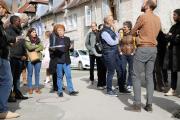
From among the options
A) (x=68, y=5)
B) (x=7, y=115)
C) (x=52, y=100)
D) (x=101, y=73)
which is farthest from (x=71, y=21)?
(x=7, y=115)

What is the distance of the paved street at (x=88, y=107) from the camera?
8.15m

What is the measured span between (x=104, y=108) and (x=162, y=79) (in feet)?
10.1

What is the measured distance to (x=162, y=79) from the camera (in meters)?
11.6

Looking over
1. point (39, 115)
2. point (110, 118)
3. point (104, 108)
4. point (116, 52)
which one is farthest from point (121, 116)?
point (116, 52)

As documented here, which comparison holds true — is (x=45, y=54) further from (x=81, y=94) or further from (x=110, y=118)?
(x=110, y=118)

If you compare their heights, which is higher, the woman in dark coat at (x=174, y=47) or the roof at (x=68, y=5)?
the roof at (x=68, y=5)

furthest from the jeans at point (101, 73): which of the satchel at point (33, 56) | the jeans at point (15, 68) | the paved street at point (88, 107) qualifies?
the jeans at point (15, 68)

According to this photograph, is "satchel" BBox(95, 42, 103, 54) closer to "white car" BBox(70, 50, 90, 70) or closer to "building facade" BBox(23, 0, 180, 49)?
"white car" BBox(70, 50, 90, 70)

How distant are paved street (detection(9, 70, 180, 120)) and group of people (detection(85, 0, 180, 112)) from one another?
1.17ft

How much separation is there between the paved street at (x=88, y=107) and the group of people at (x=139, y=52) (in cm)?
36

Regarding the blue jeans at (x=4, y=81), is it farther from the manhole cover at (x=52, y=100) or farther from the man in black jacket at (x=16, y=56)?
the manhole cover at (x=52, y=100)

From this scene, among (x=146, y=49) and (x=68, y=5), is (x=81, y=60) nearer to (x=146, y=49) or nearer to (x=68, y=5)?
(x=68, y=5)

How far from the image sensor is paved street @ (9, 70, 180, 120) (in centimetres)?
815

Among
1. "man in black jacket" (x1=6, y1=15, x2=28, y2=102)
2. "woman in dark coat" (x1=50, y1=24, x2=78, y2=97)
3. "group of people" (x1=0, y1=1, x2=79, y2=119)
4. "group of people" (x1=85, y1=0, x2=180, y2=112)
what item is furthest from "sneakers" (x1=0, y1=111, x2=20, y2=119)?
"woman in dark coat" (x1=50, y1=24, x2=78, y2=97)
